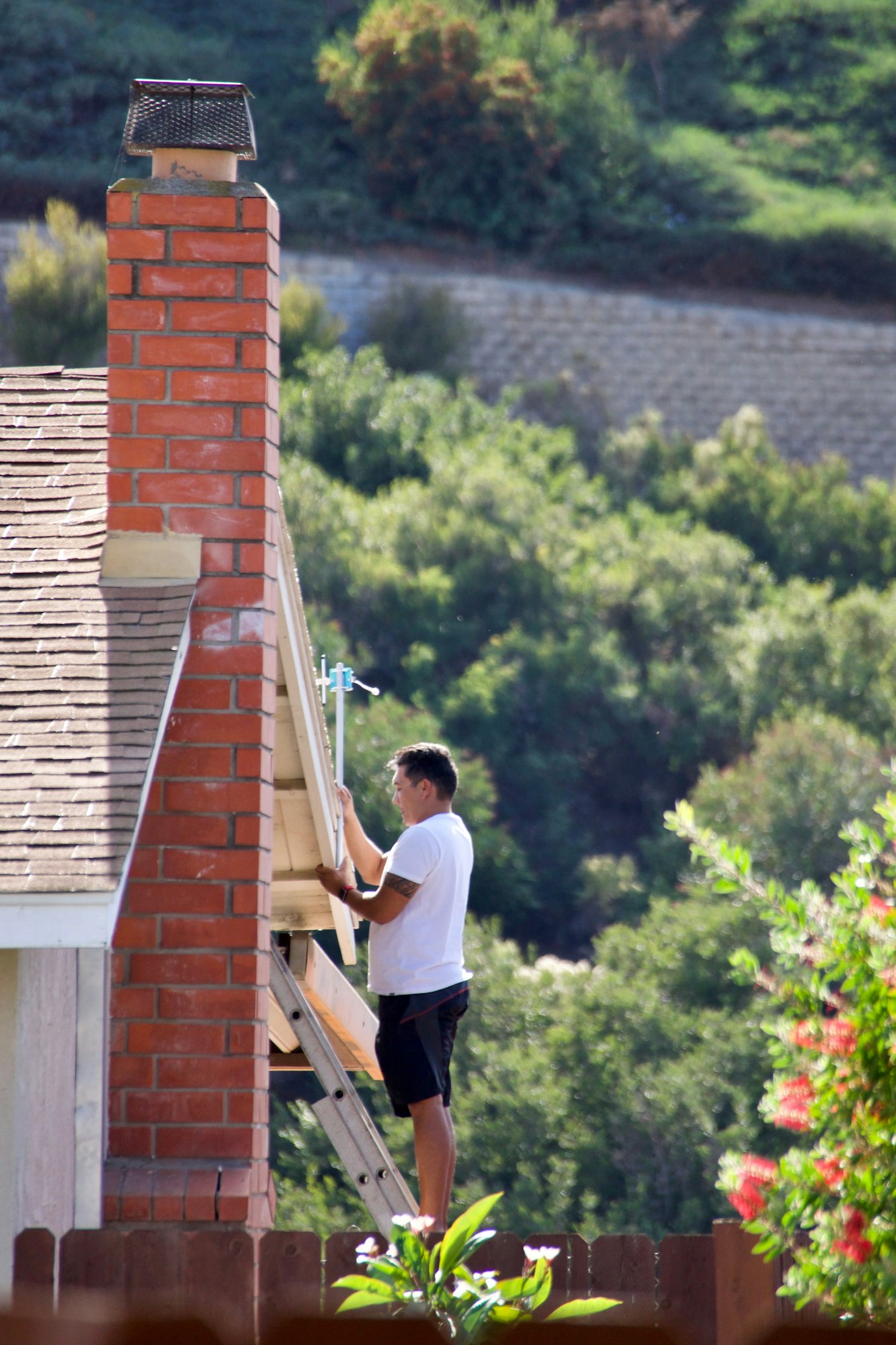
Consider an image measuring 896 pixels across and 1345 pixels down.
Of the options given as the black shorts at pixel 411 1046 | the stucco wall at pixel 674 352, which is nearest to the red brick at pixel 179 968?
the black shorts at pixel 411 1046

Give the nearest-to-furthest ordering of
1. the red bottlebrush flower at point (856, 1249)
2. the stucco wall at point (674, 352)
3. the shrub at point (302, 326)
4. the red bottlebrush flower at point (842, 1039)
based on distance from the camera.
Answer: the red bottlebrush flower at point (856, 1249), the red bottlebrush flower at point (842, 1039), the shrub at point (302, 326), the stucco wall at point (674, 352)

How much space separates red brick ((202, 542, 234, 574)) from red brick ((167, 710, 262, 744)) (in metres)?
0.31

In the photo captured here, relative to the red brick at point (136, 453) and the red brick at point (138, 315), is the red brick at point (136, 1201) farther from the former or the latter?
the red brick at point (138, 315)

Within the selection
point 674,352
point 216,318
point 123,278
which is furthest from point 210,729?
point 674,352

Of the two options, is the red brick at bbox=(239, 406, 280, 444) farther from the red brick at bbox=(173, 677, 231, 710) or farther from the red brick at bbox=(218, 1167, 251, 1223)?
the red brick at bbox=(218, 1167, 251, 1223)

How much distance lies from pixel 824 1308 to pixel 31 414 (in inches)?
112

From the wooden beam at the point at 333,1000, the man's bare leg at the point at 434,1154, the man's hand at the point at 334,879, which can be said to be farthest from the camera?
the wooden beam at the point at 333,1000

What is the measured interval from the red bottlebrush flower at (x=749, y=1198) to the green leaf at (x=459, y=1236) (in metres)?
0.41

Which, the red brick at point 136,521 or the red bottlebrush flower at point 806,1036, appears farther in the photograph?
the red brick at point 136,521

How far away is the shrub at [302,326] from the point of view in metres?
36.2

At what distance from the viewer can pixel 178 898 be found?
3801mm

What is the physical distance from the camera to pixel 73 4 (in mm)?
44375

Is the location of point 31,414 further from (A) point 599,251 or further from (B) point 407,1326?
(A) point 599,251

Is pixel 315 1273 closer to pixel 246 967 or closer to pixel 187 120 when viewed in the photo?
pixel 246 967
